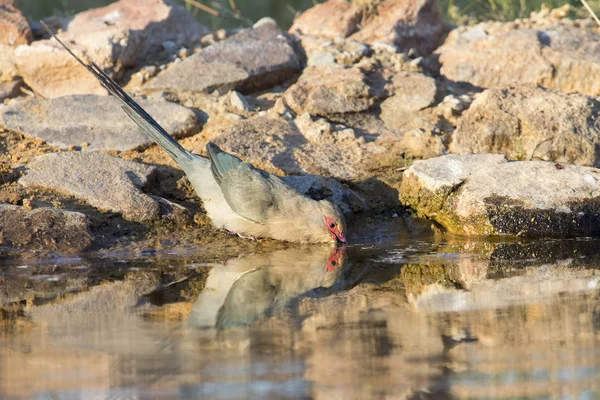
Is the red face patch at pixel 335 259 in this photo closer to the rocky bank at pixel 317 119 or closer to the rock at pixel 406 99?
the rocky bank at pixel 317 119

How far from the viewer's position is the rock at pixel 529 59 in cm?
786

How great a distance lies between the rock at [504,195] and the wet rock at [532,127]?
0.49 m

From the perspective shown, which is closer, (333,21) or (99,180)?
(99,180)

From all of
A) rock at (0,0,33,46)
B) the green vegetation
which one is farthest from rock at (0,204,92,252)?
the green vegetation

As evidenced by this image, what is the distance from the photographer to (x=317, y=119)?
730 cm

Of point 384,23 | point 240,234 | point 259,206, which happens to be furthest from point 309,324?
point 384,23

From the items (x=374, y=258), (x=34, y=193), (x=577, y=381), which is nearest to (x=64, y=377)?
(x=577, y=381)

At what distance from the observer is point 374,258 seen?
5.54 meters

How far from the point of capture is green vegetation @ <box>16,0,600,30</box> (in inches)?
379

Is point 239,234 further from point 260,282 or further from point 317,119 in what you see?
point 317,119

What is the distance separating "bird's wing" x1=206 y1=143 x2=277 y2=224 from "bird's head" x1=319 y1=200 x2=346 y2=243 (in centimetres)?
37

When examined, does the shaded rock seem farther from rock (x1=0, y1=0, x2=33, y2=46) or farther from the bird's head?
rock (x1=0, y1=0, x2=33, y2=46)

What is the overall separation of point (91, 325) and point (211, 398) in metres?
1.26

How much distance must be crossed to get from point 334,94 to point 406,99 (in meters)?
0.65
